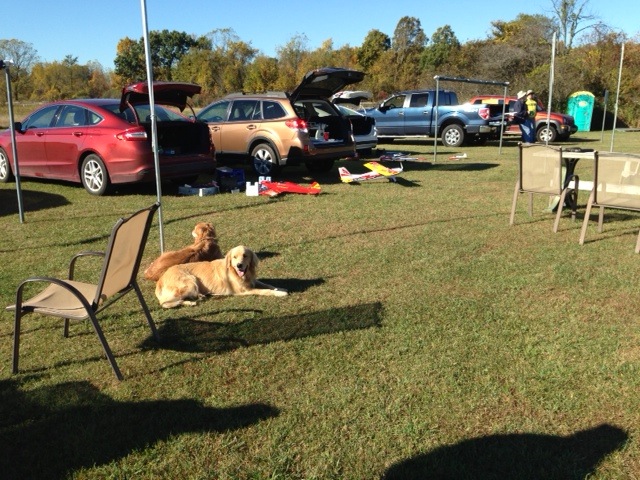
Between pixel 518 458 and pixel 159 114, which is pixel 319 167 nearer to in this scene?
pixel 159 114

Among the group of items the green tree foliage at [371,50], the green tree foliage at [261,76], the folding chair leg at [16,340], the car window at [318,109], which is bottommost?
the folding chair leg at [16,340]

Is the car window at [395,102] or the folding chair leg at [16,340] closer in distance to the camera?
the folding chair leg at [16,340]

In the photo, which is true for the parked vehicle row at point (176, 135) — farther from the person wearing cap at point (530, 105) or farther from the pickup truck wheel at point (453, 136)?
the pickup truck wheel at point (453, 136)

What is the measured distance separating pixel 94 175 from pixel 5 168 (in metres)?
2.76

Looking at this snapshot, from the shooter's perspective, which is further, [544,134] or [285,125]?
[544,134]

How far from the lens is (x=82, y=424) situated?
9.51 ft

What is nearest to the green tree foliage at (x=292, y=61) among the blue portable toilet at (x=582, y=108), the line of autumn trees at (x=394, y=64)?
the line of autumn trees at (x=394, y=64)

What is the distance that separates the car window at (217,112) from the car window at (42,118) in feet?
9.69

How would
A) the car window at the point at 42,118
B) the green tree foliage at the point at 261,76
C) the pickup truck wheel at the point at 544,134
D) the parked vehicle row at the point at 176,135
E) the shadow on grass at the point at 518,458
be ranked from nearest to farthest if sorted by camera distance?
the shadow on grass at the point at 518,458, the parked vehicle row at the point at 176,135, the car window at the point at 42,118, the pickup truck wheel at the point at 544,134, the green tree foliage at the point at 261,76

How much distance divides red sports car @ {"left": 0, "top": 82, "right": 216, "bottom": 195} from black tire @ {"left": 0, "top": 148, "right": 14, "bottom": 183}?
0.22 m

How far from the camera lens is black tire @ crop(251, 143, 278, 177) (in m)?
10.6

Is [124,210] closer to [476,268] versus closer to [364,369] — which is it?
[476,268]

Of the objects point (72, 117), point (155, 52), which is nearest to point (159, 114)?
point (72, 117)

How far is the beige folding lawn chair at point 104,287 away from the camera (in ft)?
10.5
